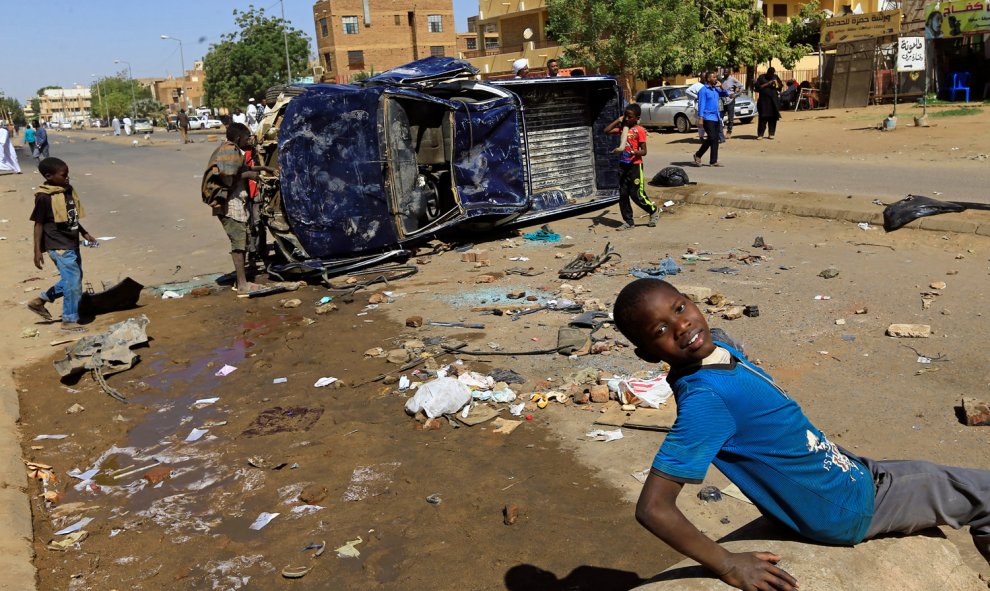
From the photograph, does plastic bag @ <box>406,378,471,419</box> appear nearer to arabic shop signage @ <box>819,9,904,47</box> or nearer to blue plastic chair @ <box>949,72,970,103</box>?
blue plastic chair @ <box>949,72,970,103</box>

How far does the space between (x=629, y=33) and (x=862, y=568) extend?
26589 millimetres

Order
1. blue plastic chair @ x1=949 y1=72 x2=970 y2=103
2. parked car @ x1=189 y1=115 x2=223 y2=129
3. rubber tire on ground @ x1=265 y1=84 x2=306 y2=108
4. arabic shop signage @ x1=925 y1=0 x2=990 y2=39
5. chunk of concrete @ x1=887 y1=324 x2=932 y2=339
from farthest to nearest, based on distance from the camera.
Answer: parked car @ x1=189 y1=115 x2=223 y2=129 < blue plastic chair @ x1=949 y1=72 x2=970 y2=103 < arabic shop signage @ x1=925 y1=0 x2=990 y2=39 < rubber tire on ground @ x1=265 y1=84 x2=306 y2=108 < chunk of concrete @ x1=887 y1=324 x2=932 y2=339

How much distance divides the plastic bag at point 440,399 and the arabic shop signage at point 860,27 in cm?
2671

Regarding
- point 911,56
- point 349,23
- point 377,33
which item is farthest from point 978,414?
point 377,33

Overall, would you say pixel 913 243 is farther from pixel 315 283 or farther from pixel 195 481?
pixel 195 481

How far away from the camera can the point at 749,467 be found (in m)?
2.24

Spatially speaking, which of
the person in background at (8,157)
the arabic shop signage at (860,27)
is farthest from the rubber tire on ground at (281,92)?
the arabic shop signage at (860,27)

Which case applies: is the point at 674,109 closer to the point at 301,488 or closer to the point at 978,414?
the point at 978,414

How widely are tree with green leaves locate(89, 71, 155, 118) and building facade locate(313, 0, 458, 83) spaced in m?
49.9

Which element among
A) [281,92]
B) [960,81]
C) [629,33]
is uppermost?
[629,33]

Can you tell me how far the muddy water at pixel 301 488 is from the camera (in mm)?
3811

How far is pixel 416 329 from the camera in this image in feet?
24.2

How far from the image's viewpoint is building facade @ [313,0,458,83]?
61.2m

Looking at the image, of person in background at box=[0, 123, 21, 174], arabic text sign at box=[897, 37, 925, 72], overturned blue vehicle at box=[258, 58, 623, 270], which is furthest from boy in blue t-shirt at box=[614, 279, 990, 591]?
person in background at box=[0, 123, 21, 174]
